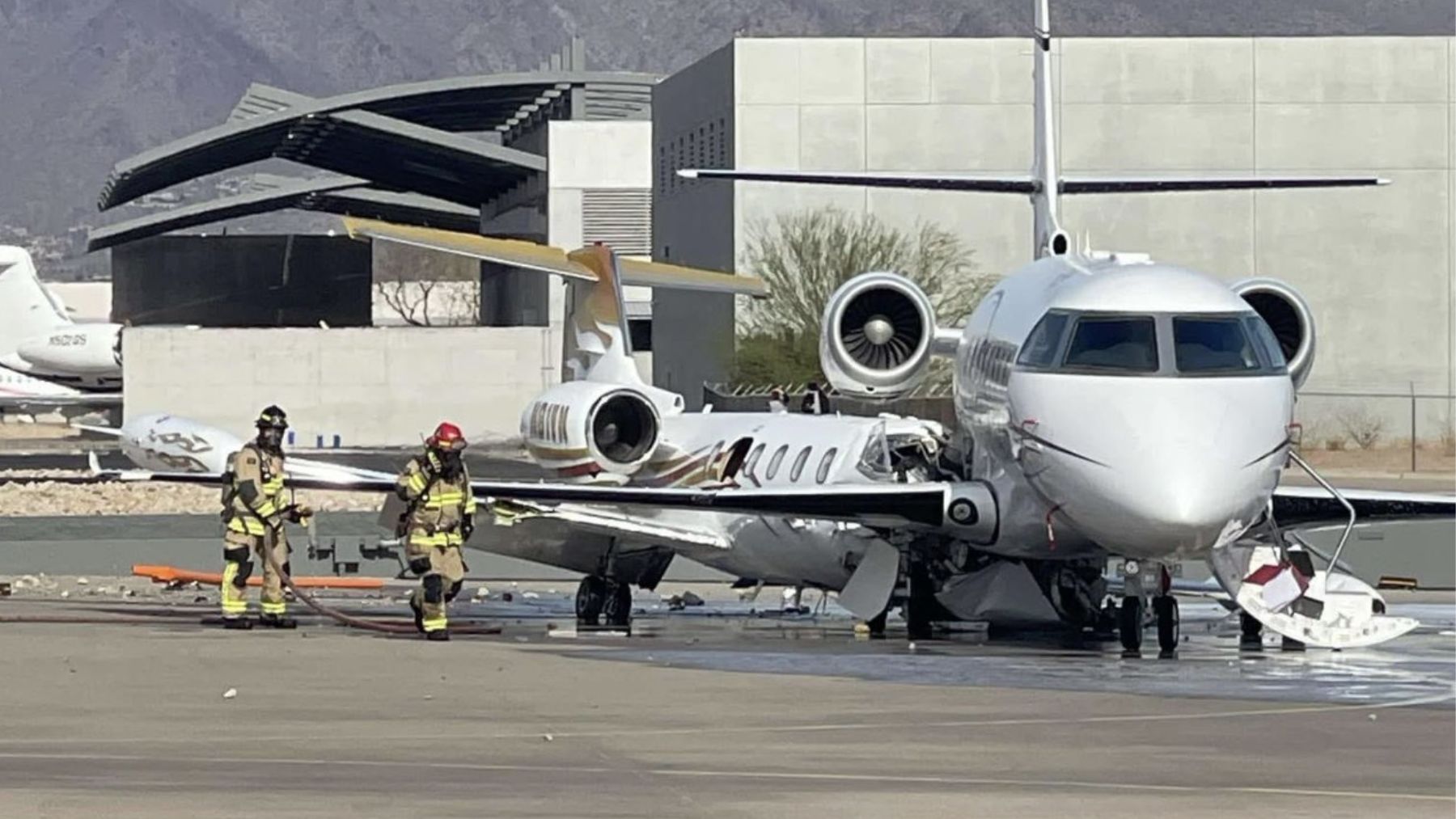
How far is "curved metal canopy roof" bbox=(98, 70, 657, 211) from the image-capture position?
278ft

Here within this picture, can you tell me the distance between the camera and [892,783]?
39.9 ft

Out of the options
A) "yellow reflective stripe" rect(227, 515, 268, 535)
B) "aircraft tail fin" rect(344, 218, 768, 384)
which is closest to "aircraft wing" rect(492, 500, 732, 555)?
"yellow reflective stripe" rect(227, 515, 268, 535)

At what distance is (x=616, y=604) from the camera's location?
25.5m

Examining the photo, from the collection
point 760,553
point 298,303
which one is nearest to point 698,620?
point 760,553

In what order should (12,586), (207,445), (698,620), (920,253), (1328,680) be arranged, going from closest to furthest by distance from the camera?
(1328,680) → (698,620) → (12,586) → (207,445) → (920,253)

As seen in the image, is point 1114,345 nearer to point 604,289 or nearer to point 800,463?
point 800,463

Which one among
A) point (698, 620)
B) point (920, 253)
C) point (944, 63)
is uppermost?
point (944, 63)

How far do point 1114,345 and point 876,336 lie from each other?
184 inches

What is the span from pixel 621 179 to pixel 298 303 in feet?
120

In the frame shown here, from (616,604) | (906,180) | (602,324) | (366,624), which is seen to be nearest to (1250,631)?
(906,180)

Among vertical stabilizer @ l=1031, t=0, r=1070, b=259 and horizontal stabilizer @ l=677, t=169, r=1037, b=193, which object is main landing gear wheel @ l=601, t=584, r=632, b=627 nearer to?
horizontal stabilizer @ l=677, t=169, r=1037, b=193

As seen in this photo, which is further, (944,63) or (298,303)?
(298,303)

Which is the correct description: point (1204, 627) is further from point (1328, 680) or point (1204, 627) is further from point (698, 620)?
point (1328, 680)

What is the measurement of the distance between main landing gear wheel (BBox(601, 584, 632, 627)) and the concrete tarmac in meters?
5.82
